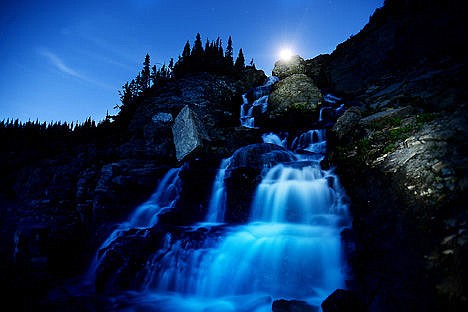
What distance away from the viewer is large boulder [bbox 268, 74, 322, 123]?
16.1 m

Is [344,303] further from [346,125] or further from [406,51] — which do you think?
[406,51]

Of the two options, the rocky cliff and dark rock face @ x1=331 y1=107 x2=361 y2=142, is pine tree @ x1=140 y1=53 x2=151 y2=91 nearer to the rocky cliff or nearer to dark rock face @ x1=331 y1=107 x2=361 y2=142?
the rocky cliff

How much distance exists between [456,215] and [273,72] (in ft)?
80.3

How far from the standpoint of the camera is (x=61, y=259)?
9375 mm

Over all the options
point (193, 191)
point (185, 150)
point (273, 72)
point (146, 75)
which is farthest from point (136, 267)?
point (146, 75)

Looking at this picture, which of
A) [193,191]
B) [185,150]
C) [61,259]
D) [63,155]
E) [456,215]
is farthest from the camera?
[63,155]

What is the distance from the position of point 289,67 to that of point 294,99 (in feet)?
29.9

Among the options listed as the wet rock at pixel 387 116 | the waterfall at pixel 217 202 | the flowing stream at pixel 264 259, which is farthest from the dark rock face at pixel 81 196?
the wet rock at pixel 387 116

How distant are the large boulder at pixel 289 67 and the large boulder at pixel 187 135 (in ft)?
43.7

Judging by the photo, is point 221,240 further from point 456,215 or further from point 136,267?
point 456,215

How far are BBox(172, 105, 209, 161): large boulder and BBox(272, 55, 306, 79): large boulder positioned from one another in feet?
43.7

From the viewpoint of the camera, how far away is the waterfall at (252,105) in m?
19.0

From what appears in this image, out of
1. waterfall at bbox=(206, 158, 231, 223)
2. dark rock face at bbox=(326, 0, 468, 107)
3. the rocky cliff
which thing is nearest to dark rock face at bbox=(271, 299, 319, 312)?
the rocky cliff

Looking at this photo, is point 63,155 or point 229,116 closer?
point 63,155
